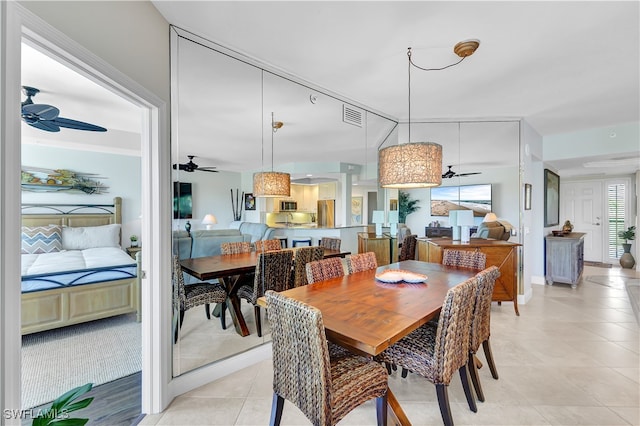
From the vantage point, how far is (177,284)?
2059mm

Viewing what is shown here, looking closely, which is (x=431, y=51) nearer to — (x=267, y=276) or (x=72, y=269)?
(x=267, y=276)

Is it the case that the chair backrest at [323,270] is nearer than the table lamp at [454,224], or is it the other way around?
the chair backrest at [323,270]

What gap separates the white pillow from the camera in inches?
165

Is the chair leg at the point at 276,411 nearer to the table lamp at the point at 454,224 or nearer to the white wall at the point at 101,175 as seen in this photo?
the table lamp at the point at 454,224

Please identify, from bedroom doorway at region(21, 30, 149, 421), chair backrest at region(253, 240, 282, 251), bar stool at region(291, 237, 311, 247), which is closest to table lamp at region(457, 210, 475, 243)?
bar stool at region(291, 237, 311, 247)

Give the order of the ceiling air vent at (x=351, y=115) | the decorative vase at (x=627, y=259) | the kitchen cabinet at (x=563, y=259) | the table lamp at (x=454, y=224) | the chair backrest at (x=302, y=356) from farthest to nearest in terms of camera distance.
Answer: the decorative vase at (x=627, y=259)
the kitchen cabinet at (x=563, y=259)
the table lamp at (x=454, y=224)
the ceiling air vent at (x=351, y=115)
the chair backrest at (x=302, y=356)

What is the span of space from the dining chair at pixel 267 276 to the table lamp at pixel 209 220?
1.66 feet

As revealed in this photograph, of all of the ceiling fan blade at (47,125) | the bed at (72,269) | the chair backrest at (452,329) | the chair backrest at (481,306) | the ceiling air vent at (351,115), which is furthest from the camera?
the ceiling air vent at (351,115)

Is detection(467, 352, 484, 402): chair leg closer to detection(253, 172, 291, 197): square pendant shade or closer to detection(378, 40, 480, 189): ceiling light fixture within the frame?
detection(378, 40, 480, 189): ceiling light fixture

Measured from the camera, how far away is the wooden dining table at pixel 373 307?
1.27m

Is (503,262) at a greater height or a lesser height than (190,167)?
lesser

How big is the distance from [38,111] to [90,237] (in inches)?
106

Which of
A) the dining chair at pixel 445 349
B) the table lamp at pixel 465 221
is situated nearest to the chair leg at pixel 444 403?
the dining chair at pixel 445 349

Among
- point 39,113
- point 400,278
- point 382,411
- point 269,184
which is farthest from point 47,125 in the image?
point 382,411
